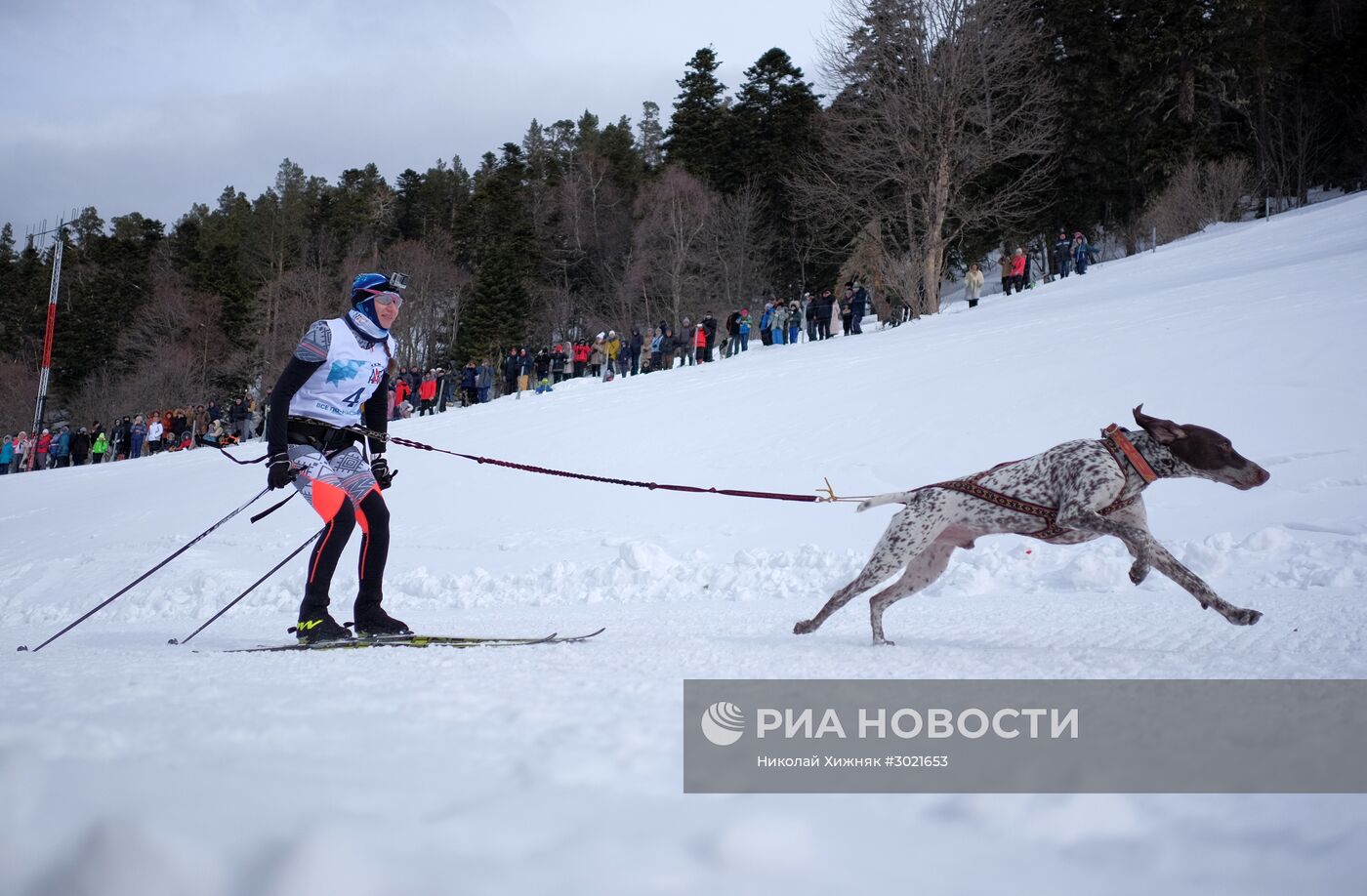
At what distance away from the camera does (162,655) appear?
4.70m

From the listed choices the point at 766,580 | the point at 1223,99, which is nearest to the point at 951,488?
the point at 766,580

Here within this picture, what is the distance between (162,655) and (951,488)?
398 cm

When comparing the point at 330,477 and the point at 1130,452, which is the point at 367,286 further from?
the point at 1130,452

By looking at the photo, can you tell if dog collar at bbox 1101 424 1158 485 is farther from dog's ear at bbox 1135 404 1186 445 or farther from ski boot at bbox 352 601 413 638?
ski boot at bbox 352 601 413 638

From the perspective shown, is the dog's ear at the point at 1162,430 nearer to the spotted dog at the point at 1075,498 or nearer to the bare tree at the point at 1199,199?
the spotted dog at the point at 1075,498

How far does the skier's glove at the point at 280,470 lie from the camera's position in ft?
15.9

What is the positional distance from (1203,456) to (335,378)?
4407mm

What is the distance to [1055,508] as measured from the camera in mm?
4695

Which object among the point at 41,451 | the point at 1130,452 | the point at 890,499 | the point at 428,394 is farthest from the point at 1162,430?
the point at 41,451

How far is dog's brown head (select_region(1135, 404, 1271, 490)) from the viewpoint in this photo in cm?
461

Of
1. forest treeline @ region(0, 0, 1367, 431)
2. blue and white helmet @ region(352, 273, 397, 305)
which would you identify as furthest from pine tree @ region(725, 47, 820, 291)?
blue and white helmet @ region(352, 273, 397, 305)

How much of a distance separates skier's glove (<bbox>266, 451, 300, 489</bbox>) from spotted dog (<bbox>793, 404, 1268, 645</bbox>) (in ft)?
9.60

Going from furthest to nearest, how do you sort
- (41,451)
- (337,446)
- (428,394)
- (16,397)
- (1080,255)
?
(16,397), (1080,255), (41,451), (428,394), (337,446)

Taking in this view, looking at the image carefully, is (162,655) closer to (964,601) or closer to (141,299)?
(964,601)
